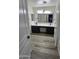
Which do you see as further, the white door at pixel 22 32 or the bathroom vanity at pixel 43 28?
the bathroom vanity at pixel 43 28

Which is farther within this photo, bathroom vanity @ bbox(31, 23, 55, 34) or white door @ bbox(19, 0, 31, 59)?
bathroom vanity @ bbox(31, 23, 55, 34)

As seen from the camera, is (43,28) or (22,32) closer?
(22,32)
